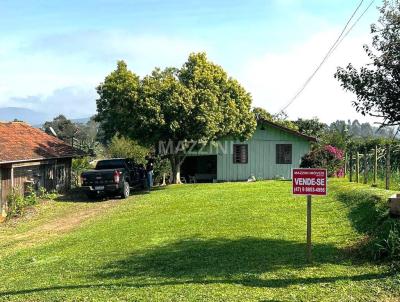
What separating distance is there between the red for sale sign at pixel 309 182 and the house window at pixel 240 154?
74.2 ft

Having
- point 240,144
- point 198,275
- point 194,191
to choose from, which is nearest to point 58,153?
point 194,191

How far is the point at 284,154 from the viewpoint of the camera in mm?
30734

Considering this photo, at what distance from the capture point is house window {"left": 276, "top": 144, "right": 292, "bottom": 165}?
3070cm

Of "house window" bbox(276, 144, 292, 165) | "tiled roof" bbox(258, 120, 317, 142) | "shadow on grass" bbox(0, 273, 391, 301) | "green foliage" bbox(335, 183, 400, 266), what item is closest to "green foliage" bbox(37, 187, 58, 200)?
"green foliage" bbox(335, 183, 400, 266)

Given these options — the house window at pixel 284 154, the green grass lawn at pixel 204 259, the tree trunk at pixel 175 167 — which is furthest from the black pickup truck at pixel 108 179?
the house window at pixel 284 154

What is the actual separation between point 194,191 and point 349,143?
77.0 feet

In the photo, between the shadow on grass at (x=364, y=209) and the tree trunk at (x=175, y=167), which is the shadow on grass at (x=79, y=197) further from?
the shadow on grass at (x=364, y=209)

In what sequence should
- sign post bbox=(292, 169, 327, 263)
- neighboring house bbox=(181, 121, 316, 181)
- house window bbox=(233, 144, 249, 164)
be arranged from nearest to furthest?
sign post bbox=(292, 169, 327, 263) < neighboring house bbox=(181, 121, 316, 181) < house window bbox=(233, 144, 249, 164)

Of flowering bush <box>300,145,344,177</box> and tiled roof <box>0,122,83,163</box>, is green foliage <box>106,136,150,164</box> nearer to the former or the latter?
tiled roof <box>0,122,83,163</box>

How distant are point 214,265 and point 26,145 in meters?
17.1

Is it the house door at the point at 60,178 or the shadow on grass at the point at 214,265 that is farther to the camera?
the house door at the point at 60,178

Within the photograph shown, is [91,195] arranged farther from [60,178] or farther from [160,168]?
[160,168]

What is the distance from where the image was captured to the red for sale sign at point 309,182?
8281 mm

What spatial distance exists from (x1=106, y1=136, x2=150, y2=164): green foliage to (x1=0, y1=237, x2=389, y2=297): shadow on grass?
18389 mm
